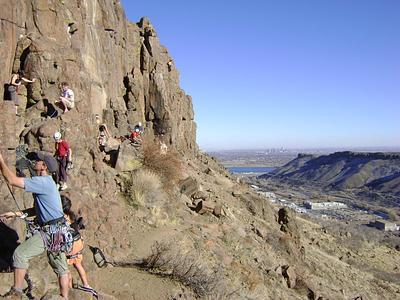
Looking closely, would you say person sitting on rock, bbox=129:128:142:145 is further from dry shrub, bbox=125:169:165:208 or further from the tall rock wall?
dry shrub, bbox=125:169:165:208

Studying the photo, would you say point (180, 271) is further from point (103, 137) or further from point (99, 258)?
point (103, 137)

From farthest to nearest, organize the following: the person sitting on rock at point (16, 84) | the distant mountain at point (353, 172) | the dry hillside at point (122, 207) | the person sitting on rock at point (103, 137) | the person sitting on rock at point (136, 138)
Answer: the distant mountain at point (353, 172) → the person sitting on rock at point (136, 138) → the person sitting on rock at point (103, 137) → the person sitting on rock at point (16, 84) → the dry hillside at point (122, 207)

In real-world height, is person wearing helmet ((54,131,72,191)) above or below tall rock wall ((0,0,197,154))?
below

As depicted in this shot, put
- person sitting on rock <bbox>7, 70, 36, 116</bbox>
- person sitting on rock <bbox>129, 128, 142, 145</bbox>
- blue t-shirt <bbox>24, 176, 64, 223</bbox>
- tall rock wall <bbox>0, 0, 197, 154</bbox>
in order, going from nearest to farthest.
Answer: blue t-shirt <bbox>24, 176, 64, 223</bbox>, person sitting on rock <bbox>7, 70, 36, 116</bbox>, tall rock wall <bbox>0, 0, 197, 154</bbox>, person sitting on rock <bbox>129, 128, 142, 145</bbox>

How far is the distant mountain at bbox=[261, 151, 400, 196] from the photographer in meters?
142

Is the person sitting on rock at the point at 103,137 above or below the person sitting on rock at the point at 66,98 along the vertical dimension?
below

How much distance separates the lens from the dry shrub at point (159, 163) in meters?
16.2

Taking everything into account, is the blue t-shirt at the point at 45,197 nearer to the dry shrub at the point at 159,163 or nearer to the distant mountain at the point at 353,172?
the dry shrub at the point at 159,163

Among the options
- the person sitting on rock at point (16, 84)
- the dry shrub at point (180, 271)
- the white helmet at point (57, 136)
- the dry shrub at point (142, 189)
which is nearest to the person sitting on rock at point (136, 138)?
the dry shrub at point (142, 189)

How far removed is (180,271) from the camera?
31.1 ft

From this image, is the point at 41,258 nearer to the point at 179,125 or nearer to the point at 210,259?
the point at 210,259

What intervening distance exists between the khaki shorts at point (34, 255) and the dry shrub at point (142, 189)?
277 inches

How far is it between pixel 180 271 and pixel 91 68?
13234 mm

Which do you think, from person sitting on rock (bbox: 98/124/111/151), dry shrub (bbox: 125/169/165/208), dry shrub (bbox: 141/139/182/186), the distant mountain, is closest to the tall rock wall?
person sitting on rock (bbox: 98/124/111/151)
